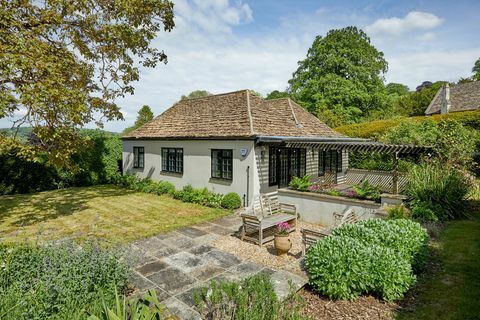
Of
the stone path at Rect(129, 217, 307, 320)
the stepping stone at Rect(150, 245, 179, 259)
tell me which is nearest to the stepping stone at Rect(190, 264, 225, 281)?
the stone path at Rect(129, 217, 307, 320)

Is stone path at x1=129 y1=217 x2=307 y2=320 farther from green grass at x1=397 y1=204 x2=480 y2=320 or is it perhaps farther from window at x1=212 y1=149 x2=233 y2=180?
window at x1=212 y1=149 x2=233 y2=180

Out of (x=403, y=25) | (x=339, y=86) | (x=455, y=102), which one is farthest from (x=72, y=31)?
(x=455, y=102)

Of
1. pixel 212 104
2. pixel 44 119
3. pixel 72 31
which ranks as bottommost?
pixel 44 119

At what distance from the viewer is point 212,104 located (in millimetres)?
17141

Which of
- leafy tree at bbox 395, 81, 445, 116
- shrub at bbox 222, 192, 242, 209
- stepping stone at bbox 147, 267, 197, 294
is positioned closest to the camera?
stepping stone at bbox 147, 267, 197, 294

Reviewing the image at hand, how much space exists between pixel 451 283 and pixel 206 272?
5.16 metres

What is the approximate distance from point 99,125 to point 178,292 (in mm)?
11708

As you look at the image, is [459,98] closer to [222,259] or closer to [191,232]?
[191,232]

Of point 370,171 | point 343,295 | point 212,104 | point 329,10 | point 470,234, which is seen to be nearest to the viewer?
point 343,295

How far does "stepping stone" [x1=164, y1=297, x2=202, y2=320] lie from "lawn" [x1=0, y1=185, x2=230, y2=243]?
10.3 ft

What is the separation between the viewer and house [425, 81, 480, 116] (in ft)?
99.6

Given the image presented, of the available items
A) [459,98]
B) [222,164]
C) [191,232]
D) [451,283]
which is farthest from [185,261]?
[459,98]

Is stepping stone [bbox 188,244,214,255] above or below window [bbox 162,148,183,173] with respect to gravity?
below

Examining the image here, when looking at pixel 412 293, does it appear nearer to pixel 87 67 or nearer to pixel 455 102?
pixel 87 67
